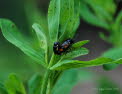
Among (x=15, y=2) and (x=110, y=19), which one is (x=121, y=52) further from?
(x=15, y=2)

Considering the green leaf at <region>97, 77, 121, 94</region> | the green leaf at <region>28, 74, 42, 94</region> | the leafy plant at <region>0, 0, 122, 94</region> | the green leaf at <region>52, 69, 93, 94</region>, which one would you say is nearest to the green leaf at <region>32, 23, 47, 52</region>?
the leafy plant at <region>0, 0, 122, 94</region>

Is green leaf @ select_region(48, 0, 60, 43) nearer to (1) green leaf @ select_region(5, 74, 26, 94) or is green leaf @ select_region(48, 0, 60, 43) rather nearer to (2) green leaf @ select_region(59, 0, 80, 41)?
(2) green leaf @ select_region(59, 0, 80, 41)

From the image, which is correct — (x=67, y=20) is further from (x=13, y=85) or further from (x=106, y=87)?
(x=106, y=87)

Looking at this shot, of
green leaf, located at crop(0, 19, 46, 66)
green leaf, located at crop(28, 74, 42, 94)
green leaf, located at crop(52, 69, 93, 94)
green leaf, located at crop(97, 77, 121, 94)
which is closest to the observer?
green leaf, located at crop(0, 19, 46, 66)

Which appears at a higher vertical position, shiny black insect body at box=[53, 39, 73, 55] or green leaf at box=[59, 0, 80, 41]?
green leaf at box=[59, 0, 80, 41]

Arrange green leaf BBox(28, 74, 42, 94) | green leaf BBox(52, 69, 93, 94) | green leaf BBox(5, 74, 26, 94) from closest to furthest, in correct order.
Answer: green leaf BBox(5, 74, 26, 94)
green leaf BBox(28, 74, 42, 94)
green leaf BBox(52, 69, 93, 94)

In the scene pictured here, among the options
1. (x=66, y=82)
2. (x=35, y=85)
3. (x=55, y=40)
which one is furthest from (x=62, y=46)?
(x=66, y=82)

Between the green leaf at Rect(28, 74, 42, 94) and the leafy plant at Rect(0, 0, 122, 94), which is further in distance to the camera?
the green leaf at Rect(28, 74, 42, 94)
